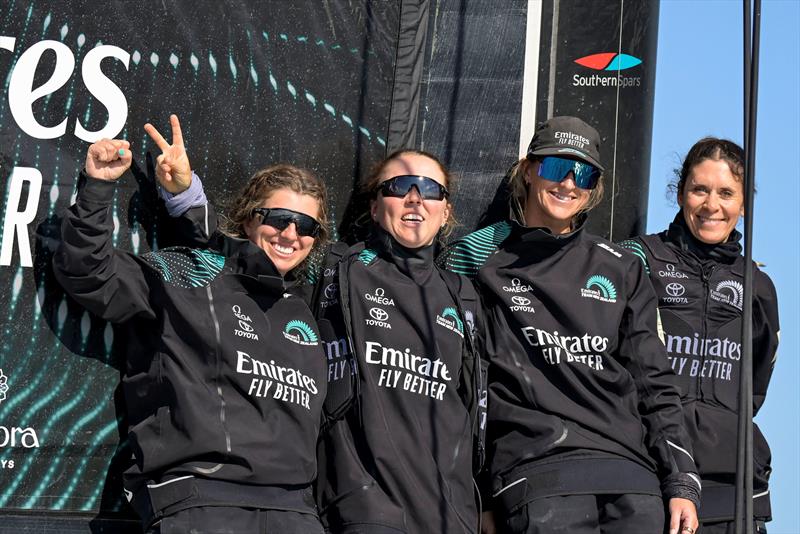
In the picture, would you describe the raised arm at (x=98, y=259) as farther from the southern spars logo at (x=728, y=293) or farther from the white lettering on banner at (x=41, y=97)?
the southern spars logo at (x=728, y=293)

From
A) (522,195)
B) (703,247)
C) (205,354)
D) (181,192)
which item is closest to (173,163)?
(181,192)

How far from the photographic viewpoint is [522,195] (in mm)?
3936

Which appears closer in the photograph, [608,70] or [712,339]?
[712,339]

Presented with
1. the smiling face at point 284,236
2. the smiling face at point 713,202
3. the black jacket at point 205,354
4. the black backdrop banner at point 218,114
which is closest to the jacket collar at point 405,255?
the smiling face at point 284,236

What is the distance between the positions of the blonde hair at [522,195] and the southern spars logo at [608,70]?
56cm

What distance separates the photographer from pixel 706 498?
368 centimetres

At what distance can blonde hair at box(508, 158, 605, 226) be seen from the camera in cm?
386

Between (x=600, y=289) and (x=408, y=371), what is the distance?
0.74 meters

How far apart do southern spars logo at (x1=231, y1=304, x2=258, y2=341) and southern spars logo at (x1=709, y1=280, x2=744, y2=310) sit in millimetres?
1674

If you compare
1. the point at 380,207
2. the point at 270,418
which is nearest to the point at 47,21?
the point at 380,207

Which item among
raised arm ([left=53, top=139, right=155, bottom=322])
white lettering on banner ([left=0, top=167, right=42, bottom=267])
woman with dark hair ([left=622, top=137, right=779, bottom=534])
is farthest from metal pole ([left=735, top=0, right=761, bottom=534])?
white lettering on banner ([left=0, top=167, right=42, bottom=267])

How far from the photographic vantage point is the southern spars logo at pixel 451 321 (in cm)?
352

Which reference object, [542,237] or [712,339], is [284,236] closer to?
[542,237]

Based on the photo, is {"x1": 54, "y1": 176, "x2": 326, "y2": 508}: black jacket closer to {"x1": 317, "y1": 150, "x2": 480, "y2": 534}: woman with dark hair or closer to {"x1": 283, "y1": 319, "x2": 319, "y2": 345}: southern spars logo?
{"x1": 283, "y1": 319, "x2": 319, "y2": 345}: southern spars logo
